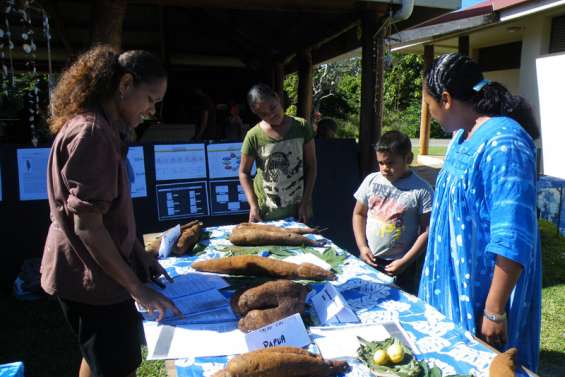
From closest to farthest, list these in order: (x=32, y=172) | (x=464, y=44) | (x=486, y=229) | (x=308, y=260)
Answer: (x=486, y=229) < (x=308, y=260) < (x=32, y=172) < (x=464, y=44)

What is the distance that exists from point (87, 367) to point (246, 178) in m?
1.96

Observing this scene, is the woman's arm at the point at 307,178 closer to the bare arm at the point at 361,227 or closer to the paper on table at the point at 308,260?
the bare arm at the point at 361,227

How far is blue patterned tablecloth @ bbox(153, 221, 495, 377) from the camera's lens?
4.22 feet

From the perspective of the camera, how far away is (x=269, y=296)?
5.26 feet

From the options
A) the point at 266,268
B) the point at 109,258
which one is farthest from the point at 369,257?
the point at 109,258

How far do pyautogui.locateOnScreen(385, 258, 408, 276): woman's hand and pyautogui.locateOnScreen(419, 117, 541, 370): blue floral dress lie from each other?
2.13 ft

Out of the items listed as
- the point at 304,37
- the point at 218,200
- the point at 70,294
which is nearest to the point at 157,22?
the point at 304,37

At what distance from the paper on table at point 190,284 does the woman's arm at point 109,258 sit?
28 centimetres

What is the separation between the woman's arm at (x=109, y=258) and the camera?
55.2 inches

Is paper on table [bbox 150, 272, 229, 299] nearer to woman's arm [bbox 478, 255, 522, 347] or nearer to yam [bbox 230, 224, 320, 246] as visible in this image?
yam [bbox 230, 224, 320, 246]

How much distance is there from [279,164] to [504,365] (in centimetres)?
233

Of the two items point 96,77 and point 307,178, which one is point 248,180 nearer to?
point 307,178

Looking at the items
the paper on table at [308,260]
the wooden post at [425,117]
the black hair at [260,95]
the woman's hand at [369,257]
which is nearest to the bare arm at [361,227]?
the woman's hand at [369,257]

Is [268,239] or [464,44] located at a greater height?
[464,44]
